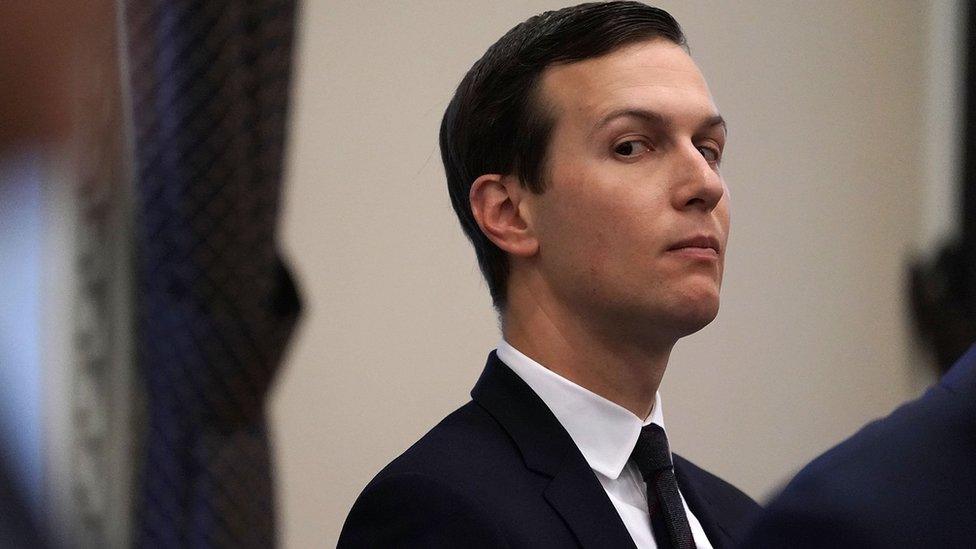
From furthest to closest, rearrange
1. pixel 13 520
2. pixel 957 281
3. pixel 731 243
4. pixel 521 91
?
pixel 957 281 < pixel 731 243 < pixel 521 91 < pixel 13 520

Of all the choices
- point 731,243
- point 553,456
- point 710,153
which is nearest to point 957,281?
point 731,243

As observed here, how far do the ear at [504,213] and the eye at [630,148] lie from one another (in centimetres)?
11

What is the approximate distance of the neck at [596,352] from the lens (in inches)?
46.6

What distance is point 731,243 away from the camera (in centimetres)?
264

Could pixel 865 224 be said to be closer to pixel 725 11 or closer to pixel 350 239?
pixel 725 11

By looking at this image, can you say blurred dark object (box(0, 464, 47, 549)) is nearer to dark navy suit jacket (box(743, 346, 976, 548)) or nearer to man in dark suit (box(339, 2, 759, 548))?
dark navy suit jacket (box(743, 346, 976, 548))

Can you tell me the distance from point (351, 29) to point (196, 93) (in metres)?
0.95

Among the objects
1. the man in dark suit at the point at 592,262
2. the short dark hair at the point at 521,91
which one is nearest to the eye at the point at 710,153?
the man in dark suit at the point at 592,262

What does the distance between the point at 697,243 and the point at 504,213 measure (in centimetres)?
21

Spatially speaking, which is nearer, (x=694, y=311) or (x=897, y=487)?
(x=897, y=487)

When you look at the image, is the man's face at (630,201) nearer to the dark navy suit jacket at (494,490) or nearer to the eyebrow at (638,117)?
the eyebrow at (638,117)

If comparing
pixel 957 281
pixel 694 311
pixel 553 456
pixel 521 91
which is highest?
pixel 521 91

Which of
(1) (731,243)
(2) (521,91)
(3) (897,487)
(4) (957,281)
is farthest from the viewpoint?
(4) (957,281)

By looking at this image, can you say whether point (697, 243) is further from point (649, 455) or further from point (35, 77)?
point (35, 77)
